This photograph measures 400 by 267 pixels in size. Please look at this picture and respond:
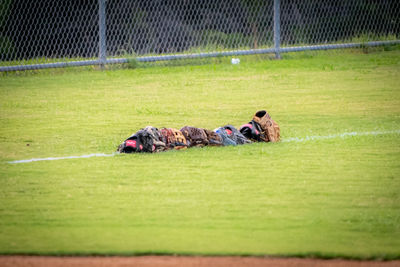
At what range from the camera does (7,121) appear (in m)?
9.87

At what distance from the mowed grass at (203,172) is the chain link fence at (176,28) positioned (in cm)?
89

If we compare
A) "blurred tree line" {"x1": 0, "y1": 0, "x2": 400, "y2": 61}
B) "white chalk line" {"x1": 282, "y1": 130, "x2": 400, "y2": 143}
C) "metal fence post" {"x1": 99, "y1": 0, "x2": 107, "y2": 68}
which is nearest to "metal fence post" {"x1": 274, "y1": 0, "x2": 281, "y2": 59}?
"blurred tree line" {"x1": 0, "y1": 0, "x2": 400, "y2": 61}

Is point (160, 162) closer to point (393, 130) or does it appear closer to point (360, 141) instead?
point (360, 141)

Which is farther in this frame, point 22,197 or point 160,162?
point 160,162

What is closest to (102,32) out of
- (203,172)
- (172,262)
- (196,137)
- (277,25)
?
(277,25)

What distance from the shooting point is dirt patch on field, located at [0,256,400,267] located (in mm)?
4445

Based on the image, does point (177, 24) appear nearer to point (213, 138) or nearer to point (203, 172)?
point (213, 138)

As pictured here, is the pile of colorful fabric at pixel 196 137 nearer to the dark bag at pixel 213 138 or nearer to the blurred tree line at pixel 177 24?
the dark bag at pixel 213 138

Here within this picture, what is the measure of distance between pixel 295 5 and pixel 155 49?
360cm

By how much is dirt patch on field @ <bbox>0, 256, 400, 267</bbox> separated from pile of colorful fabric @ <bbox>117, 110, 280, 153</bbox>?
10.6ft

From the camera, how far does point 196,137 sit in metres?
8.00

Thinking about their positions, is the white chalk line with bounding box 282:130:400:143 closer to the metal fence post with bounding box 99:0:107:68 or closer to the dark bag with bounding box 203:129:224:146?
the dark bag with bounding box 203:129:224:146

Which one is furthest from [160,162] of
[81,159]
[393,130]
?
[393,130]

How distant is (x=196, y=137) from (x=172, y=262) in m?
3.59
